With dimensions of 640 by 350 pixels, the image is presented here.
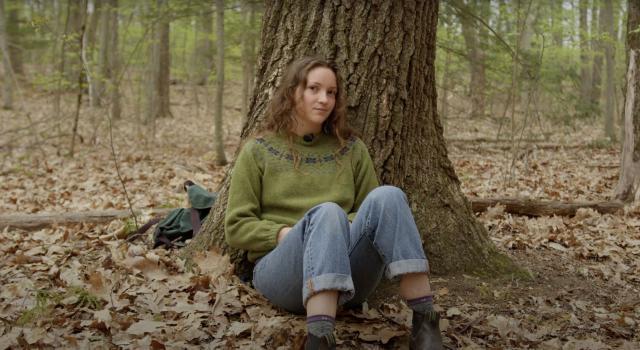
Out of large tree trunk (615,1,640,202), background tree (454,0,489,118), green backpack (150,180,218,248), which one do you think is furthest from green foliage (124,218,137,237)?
background tree (454,0,489,118)

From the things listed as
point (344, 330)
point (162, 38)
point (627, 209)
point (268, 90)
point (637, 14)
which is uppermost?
point (162, 38)

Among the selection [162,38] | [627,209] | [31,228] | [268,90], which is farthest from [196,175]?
[162,38]

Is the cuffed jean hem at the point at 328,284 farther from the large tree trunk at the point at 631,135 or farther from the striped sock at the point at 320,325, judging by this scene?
the large tree trunk at the point at 631,135

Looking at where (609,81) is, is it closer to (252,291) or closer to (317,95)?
(317,95)

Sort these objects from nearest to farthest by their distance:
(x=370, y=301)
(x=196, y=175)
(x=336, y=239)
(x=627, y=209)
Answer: (x=336, y=239) → (x=370, y=301) → (x=627, y=209) → (x=196, y=175)

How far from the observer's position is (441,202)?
3.65 meters

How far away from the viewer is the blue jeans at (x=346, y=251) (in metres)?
2.49

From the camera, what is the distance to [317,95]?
3016mm

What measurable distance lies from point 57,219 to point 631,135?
5732mm

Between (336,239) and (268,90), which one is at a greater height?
(268,90)

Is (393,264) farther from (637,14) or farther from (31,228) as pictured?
(637,14)

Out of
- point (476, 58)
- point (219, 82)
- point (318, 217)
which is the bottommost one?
point (318, 217)

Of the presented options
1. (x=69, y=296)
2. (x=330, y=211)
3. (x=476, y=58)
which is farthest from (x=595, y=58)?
(x=69, y=296)

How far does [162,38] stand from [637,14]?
12.3 m
